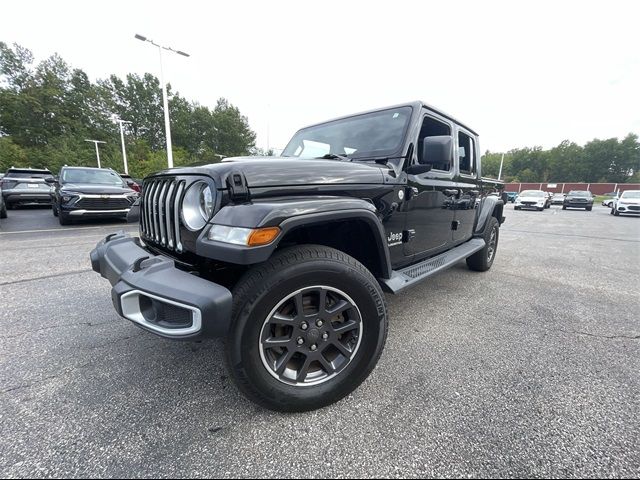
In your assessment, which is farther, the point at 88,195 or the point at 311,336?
the point at 88,195

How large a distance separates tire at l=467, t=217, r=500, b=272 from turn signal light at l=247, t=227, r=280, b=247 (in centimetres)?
366

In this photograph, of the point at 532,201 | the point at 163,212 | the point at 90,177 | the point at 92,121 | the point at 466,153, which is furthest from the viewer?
the point at 92,121

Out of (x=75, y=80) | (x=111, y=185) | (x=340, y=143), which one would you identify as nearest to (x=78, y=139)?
(x=75, y=80)

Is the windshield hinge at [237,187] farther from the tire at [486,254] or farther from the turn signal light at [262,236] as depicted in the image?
the tire at [486,254]

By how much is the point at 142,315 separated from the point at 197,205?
2.05ft

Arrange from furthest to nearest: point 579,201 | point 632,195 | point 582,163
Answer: point 582,163 < point 579,201 < point 632,195

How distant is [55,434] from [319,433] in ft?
4.20

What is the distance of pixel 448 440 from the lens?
1.42 metres

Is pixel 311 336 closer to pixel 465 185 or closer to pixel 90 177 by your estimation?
pixel 465 185

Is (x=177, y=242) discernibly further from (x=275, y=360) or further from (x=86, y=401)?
(x=86, y=401)

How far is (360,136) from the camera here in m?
2.69

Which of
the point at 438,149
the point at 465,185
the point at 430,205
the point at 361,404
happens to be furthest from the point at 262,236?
the point at 465,185

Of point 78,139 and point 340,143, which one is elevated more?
point 78,139

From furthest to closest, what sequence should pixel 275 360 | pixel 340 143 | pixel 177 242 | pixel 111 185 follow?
pixel 111 185 → pixel 340 143 → pixel 177 242 → pixel 275 360
